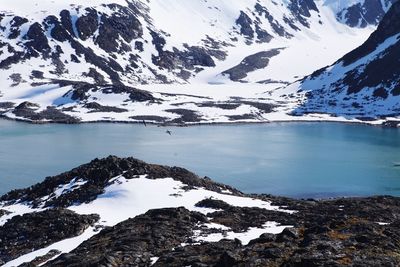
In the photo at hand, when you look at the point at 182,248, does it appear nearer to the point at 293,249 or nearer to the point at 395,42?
the point at 293,249

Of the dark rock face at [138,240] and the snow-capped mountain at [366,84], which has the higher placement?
the snow-capped mountain at [366,84]

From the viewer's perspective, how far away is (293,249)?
91.1ft

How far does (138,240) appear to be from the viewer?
34875 millimetres

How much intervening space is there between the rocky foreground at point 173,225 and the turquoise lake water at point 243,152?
17.8 meters

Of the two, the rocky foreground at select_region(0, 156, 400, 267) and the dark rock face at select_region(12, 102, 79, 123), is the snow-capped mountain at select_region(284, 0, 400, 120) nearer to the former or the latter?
the dark rock face at select_region(12, 102, 79, 123)

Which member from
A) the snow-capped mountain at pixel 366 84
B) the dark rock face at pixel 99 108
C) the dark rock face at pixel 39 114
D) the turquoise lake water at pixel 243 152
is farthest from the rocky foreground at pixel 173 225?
the snow-capped mountain at pixel 366 84

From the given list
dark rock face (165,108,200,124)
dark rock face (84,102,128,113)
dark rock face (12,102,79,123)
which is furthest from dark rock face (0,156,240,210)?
dark rock face (84,102,128,113)

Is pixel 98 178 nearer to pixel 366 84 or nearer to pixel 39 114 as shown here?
pixel 39 114

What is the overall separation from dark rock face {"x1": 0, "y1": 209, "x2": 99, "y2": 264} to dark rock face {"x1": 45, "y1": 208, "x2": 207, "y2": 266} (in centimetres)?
320

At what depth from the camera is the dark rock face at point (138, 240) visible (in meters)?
30.7

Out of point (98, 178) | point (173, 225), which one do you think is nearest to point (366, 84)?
point (98, 178)

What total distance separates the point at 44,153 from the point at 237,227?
6324 cm

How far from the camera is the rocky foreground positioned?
27.8 meters

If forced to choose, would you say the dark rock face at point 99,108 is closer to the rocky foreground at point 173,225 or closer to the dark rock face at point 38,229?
the rocky foreground at point 173,225
